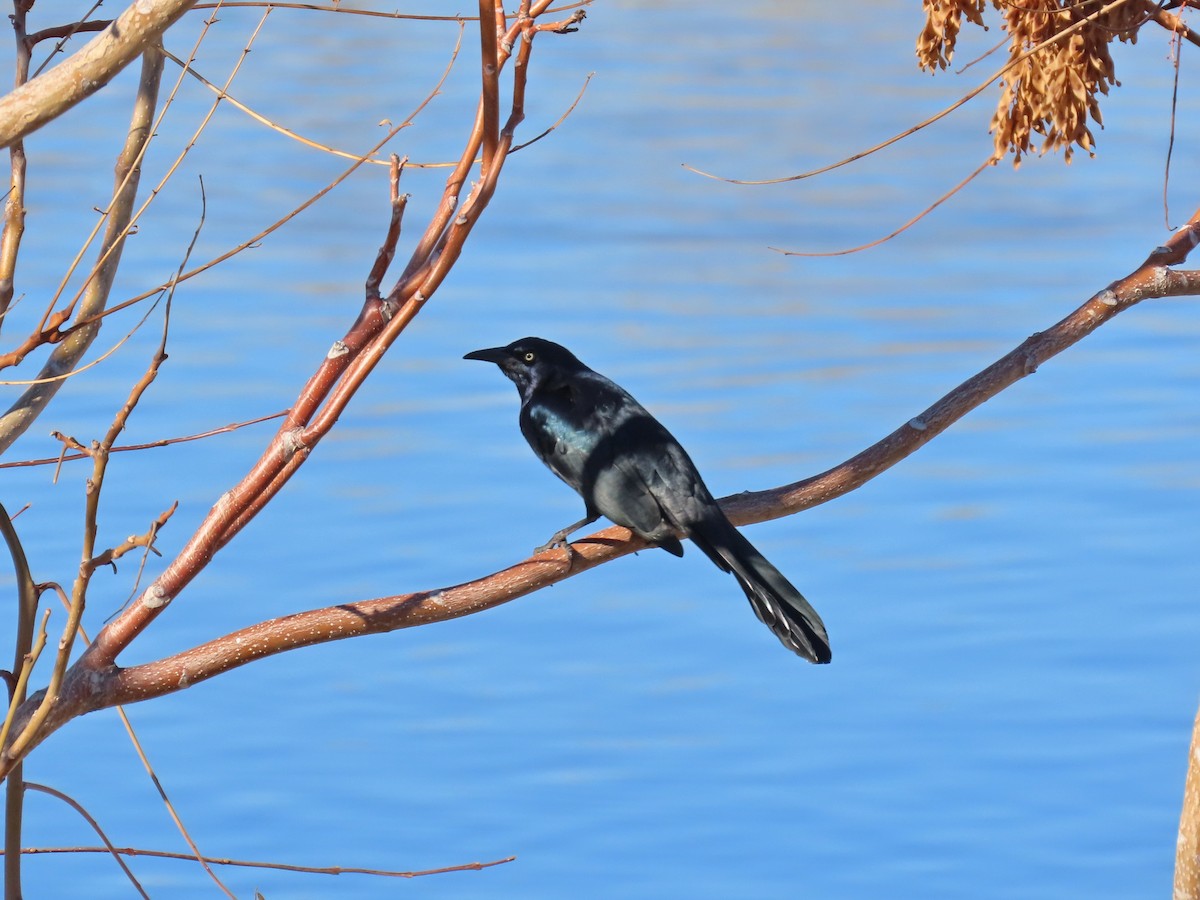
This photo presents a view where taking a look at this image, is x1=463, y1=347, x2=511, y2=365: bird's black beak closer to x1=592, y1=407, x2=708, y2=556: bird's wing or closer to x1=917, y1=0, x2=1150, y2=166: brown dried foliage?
x1=592, y1=407, x2=708, y2=556: bird's wing

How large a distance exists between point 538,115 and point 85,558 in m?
9.34

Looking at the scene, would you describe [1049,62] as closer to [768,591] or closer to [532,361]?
[768,591]

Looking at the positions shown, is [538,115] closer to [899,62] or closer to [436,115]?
[436,115]

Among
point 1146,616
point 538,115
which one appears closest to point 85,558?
point 1146,616

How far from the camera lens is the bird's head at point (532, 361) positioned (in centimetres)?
401

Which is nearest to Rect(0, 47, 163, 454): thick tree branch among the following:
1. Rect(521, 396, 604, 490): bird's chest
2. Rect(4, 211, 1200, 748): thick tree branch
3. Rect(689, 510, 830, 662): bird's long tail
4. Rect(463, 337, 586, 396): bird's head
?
Rect(4, 211, 1200, 748): thick tree branch

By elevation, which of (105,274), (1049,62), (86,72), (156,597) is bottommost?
(156,597)

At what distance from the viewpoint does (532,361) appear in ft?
13.3

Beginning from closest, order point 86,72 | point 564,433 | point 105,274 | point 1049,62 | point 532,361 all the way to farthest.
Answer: point 86,72 < point 105,274 < point 1049,62 < point 564,433 < point 532,361

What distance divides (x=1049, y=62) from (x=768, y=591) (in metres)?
1.11

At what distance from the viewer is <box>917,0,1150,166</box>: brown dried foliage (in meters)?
2.66

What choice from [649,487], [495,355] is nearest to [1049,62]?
[649,487]

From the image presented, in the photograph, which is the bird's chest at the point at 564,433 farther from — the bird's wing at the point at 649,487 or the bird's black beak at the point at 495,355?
the bird's black beak at the point at 495,355

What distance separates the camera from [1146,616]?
5.65 metres
